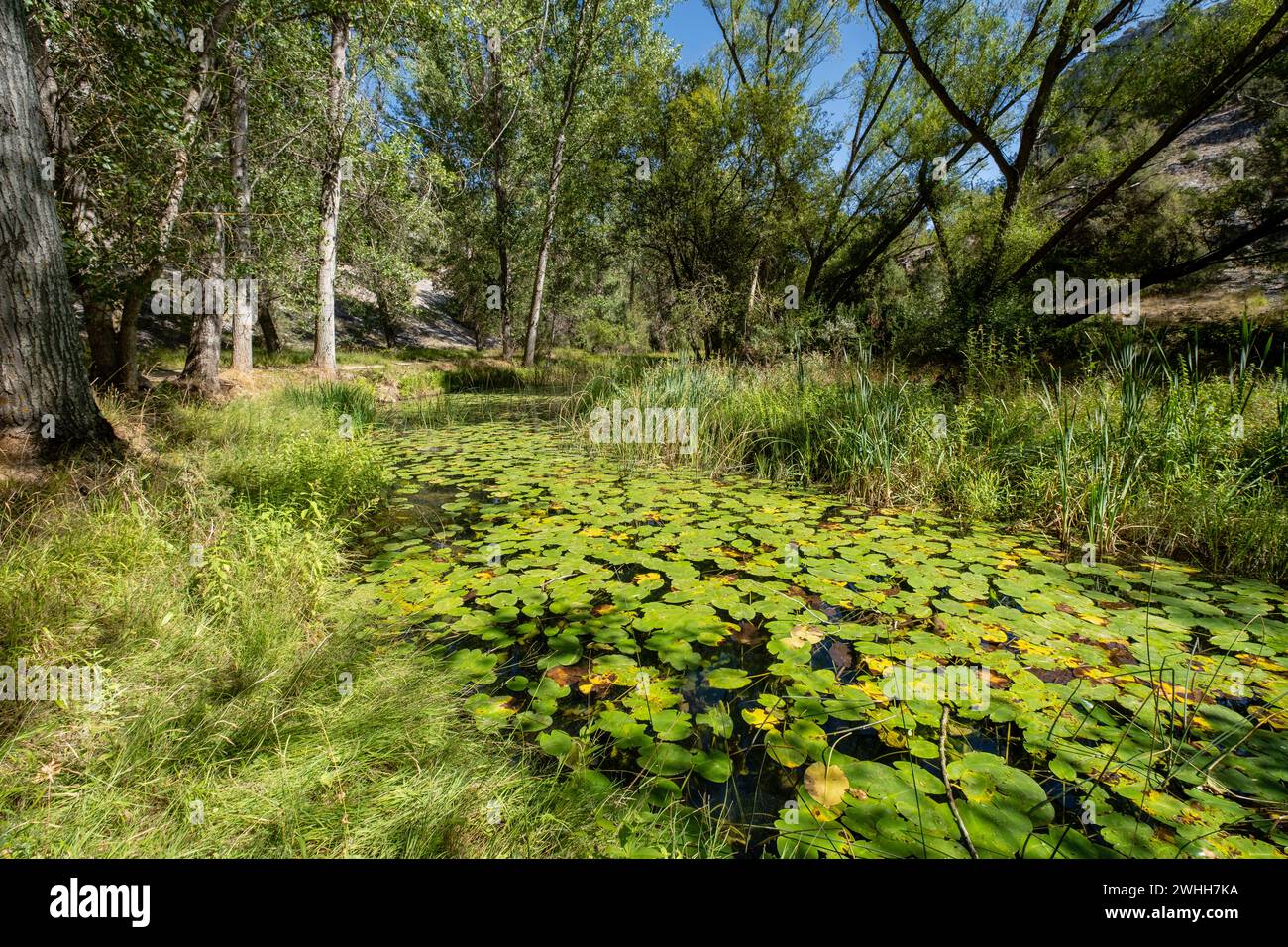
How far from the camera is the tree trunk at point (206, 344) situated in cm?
640

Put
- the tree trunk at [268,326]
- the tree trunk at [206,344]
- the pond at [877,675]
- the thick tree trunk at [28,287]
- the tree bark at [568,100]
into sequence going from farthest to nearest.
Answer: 1. the tree trunk at [268,326]
2. the tree bark at [568,100]
3. the tree trunk at [206,344]
4. the thick tree trunk at [28,287]
5. the pond at [877,675]

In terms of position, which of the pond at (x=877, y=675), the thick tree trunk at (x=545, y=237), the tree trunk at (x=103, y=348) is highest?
the thick tree trunk at (x=545, y=237)

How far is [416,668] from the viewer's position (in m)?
2.17

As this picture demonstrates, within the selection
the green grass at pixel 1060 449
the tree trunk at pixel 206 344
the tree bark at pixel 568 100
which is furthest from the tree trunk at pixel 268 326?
the green grass at pixel 1060 449

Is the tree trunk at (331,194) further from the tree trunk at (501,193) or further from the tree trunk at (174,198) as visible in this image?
the tree trunk at (501,193)

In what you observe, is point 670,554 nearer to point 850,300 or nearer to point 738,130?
point 738,130

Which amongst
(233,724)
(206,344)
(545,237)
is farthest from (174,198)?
(545,237)

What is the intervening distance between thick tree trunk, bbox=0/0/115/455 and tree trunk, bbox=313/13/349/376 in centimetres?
689

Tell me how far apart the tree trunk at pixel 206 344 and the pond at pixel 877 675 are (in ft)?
16.4

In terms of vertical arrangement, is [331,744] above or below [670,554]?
below

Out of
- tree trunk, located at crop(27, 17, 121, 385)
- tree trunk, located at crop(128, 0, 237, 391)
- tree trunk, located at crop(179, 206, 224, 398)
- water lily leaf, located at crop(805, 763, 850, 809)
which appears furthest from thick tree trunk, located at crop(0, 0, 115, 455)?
water lily leaf, located at crop(805, 763, 850, 809)
